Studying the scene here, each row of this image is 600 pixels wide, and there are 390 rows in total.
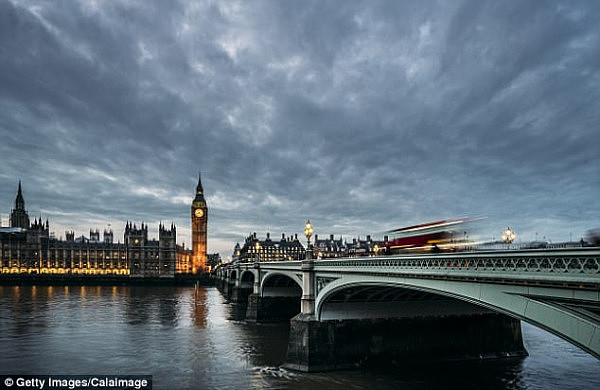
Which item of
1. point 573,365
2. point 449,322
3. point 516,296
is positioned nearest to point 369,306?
point 449,322

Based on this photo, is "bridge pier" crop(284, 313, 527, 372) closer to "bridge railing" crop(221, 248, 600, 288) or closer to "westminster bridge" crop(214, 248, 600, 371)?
"westminster bridge" crop(214, 248, 600, 371)

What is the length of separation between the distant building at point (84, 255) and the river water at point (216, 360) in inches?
5325

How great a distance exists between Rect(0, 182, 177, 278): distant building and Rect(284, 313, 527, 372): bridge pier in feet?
532

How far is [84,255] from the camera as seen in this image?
18688 cm

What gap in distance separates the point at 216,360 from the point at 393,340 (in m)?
12.6

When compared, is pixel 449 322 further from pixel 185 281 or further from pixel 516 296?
pixel 185 281

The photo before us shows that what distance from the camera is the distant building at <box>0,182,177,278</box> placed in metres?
179

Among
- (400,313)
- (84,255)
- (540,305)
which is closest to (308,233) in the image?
(400,313)

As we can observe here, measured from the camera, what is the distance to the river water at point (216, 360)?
93.4 feet

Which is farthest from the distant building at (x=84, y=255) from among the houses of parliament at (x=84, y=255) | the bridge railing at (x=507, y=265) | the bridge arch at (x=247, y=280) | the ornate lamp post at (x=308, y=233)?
the bridge railing at (x=507, y=265)

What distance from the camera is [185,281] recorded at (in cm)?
15100

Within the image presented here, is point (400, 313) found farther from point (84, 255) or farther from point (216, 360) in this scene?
point (84, 255)

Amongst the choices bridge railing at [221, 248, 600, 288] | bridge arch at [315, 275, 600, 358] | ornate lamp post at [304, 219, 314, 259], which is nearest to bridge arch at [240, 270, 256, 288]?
ornate lamp post at [304, 219, 314, 259]

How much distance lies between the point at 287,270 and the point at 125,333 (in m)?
16.7
